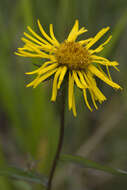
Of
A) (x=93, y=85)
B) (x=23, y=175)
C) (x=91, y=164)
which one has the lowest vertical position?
(x=23, y=175)

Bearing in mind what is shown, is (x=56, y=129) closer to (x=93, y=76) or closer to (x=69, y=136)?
(x=69, y=136)

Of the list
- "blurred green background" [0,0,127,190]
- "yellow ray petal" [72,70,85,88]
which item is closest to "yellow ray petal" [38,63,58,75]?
"yellow ray petal" [72,70,85,88]

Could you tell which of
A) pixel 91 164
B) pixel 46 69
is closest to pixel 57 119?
pixel 91 164

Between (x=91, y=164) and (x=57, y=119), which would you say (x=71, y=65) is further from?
(x=57, y=119)

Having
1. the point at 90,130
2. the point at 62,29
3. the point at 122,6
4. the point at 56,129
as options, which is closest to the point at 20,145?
the point at 56,129

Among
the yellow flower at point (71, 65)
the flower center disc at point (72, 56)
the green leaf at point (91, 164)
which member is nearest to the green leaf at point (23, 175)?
the green leaf at point (91, 164)

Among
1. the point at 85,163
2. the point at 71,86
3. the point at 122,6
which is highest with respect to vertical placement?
the point at 122,6

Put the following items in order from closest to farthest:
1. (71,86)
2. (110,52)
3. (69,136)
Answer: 1. (71,86)
2. (110,52)
3. (69,136)

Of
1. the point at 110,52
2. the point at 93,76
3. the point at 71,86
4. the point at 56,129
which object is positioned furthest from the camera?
the point at 56,129
